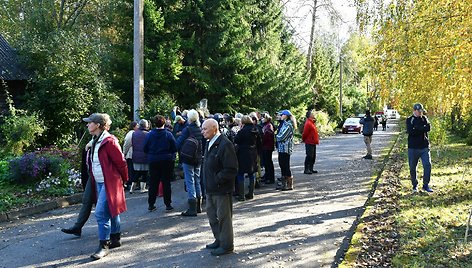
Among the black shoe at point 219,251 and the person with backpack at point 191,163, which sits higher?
the person with backpack at point 191,163

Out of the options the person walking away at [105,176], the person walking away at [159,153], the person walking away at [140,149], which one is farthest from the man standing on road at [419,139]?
the person walking away at [105,176]

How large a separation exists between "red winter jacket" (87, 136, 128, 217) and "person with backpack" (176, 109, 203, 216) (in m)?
2.27

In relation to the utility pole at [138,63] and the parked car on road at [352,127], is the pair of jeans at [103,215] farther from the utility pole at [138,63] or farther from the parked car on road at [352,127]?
the parked car on road at [352,127]

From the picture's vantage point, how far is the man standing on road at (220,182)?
624cm

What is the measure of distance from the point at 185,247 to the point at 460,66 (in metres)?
5.25

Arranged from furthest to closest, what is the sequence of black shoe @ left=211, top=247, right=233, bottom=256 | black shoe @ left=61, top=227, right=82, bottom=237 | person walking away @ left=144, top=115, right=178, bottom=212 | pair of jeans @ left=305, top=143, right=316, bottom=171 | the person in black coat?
pair of jeans @ left=305, top=143, right=316, bottom=171, the person in black coat, person walking away @ left=144, top=115, right=178, bottom=212, black shoe @ left=61, top=227, right=82, bottom=237, black shoe @ left=211, top=247, right=233, bottom=256

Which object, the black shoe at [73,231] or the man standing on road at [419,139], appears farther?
→ the man standing on road at [419,139]

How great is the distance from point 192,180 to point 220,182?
2.63 m

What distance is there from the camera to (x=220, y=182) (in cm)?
621

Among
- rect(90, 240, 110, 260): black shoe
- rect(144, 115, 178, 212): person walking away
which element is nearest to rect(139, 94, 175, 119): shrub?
rect(144, 115, 178, 212): person walking away

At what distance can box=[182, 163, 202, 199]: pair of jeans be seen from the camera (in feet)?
28.6

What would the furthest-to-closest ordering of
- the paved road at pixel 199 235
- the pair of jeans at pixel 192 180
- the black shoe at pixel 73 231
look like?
the pair of jeans at pixel 192 180 → the black shoe at pixel 73 231 → the paved road at pixel 199 235

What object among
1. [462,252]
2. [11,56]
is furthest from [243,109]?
[462,252]

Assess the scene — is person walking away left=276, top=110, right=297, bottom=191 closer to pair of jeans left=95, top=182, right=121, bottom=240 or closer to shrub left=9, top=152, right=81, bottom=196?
shrub left=9, top=152, right=81, bottom=196
